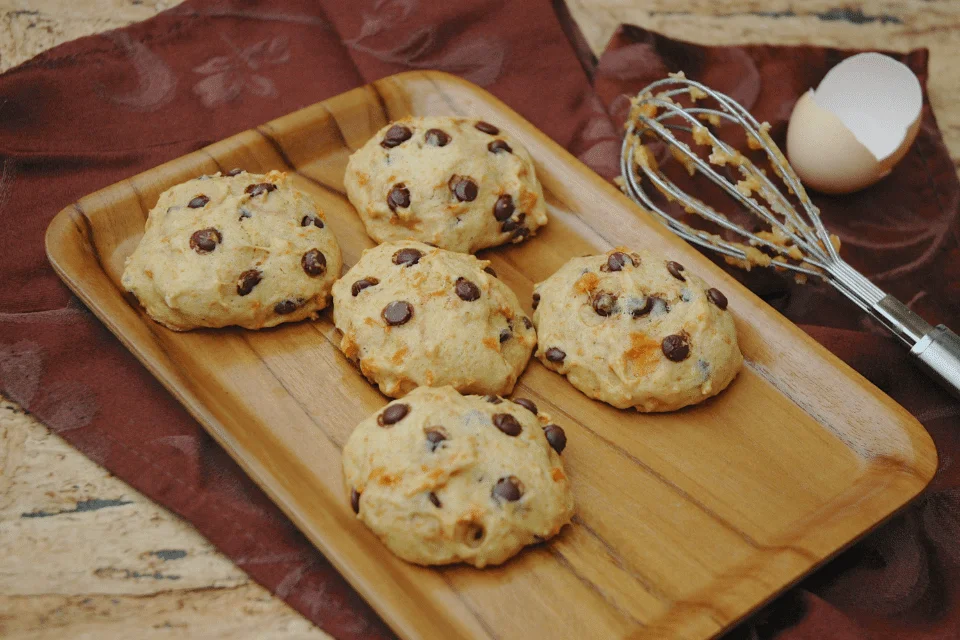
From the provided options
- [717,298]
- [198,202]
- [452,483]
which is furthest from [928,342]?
[198,202]

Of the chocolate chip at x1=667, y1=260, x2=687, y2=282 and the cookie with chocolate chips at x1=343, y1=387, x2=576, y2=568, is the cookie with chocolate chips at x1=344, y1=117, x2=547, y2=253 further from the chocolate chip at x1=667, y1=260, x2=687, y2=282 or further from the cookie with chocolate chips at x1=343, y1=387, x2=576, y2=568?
the cookie with chocolate chips at x1=343, y1=387, x2=576, y2=568

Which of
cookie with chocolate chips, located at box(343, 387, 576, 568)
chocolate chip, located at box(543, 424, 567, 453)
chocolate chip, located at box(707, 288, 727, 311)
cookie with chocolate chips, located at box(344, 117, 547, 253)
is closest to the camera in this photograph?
cookie with chocolate chips, located at box(343, 387, 576, 568)

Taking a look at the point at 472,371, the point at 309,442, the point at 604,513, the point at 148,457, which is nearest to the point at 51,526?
the point at 148,457

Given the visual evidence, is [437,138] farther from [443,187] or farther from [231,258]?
[231,258]

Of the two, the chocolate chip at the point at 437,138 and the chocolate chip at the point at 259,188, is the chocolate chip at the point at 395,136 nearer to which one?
the chocolate chip at the point at 437,138

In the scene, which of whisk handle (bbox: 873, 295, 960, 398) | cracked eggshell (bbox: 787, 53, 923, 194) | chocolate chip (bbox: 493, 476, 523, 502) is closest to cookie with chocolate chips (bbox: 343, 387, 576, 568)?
chocolate chip (bbox: 493, 476, 523, 502)

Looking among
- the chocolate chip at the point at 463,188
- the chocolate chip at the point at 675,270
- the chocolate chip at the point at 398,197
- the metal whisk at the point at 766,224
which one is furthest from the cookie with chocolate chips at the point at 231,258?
the metal whisk at the point at 766,224
